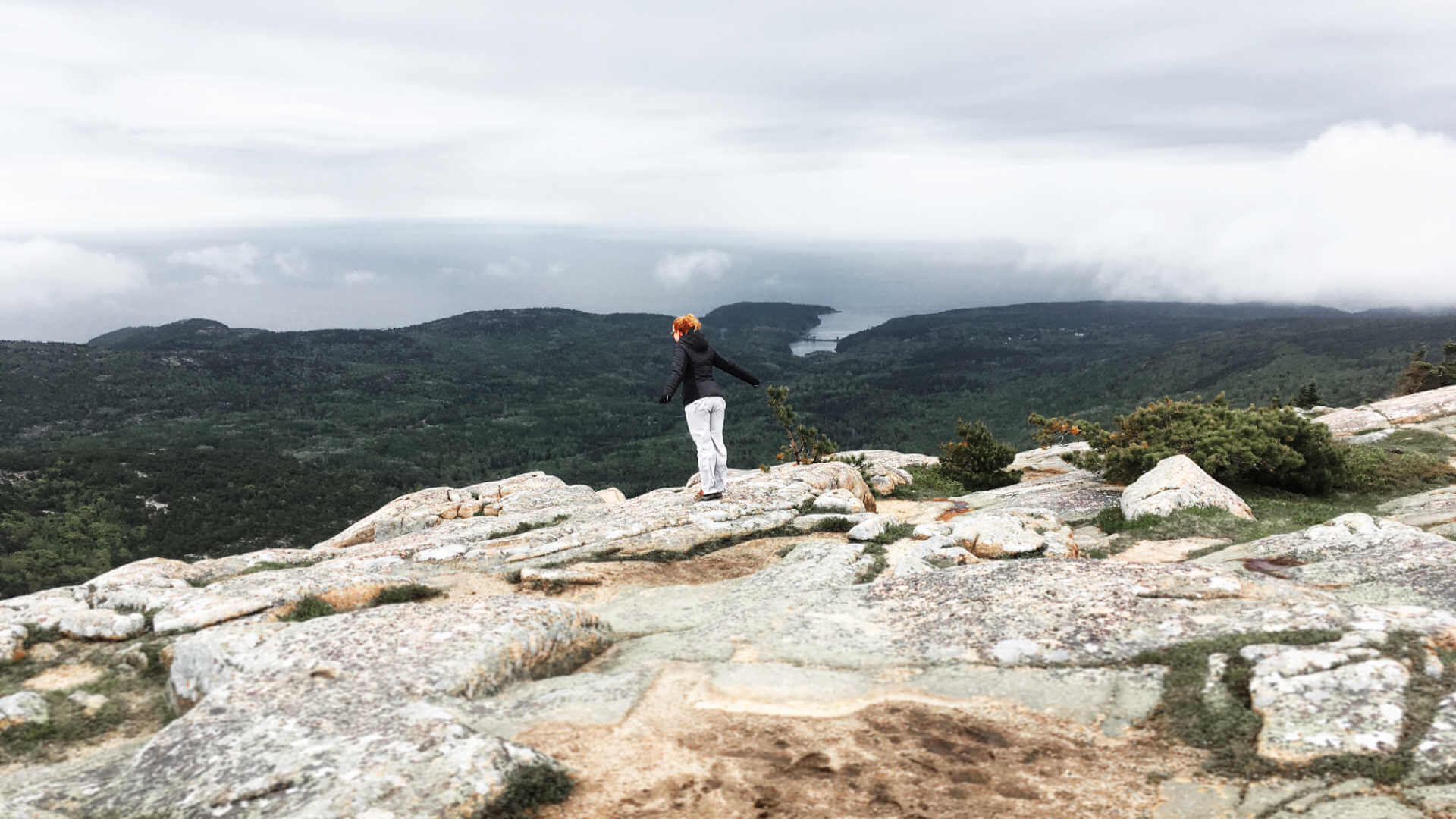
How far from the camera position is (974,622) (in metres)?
9.51

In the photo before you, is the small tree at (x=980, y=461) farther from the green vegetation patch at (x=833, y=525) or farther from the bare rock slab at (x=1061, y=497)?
the green vegetation patch at (x=833, y=525)

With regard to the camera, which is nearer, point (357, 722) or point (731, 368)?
point (357, 722)

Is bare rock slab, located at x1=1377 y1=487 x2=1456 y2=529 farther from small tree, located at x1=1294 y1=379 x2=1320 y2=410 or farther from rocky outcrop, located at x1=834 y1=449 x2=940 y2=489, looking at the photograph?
small tree, located at x1=1294 y1=379 x2=1320 y2=410

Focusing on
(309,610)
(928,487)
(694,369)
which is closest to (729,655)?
(309,610)

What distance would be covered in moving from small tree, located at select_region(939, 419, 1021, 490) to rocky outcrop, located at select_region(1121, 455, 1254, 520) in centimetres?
764

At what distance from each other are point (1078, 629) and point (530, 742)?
646cm

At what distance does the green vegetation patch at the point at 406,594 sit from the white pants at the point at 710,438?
254 inches

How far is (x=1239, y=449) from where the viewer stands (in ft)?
66.7

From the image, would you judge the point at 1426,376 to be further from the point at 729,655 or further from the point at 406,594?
the point at 406,594

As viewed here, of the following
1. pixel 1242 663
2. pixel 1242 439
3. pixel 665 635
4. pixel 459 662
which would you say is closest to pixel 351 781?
pixel 459 662

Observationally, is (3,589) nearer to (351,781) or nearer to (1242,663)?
(351,781)

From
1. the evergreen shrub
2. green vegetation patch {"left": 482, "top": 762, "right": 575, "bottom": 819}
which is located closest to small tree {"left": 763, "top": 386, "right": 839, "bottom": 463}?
the evergreen shrub

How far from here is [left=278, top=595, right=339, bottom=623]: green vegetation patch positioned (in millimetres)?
11781

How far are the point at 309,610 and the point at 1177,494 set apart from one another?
18.1 meters
